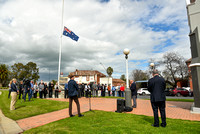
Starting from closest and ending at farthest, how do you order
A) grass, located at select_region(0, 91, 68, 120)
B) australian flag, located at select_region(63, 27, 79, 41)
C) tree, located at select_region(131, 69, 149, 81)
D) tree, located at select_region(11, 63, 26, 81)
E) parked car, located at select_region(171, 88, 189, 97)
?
grass, located at select_region(0, 91, 68, 120), australian flag, located at select_region(63, 27, 79, 41), parked car, located at select_region(171, 88, 189, 97), tree, located at select_region(11, 63, 26, 81), tree, located at select_region(131, 69, 149, 81)

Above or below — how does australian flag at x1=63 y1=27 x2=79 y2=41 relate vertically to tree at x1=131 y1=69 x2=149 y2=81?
above

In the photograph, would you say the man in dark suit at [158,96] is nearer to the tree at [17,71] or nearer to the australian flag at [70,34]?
A: the australian flag at [70,34]

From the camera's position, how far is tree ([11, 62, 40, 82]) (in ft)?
179

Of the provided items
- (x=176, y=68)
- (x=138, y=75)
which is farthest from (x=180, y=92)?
(x=138, y=75)

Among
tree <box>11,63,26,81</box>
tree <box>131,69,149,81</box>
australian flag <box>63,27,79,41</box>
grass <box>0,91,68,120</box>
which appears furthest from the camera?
tree <box>131,69,149,81</box>

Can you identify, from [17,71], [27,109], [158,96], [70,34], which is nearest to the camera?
[158,96]

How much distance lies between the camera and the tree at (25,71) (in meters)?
54.6

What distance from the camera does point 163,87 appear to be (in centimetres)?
468

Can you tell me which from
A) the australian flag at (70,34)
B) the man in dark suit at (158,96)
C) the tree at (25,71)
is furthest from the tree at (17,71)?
the man in dark suit at (158,96)

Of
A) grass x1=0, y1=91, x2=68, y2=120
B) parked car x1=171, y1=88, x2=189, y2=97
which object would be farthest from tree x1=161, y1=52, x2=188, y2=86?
grass x1=0, y1=91, x2=68, y2=120

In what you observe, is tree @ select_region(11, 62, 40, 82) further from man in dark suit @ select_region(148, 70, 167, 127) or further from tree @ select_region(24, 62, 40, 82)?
man in dark suit @ select_region(148, 70, 167, 127)

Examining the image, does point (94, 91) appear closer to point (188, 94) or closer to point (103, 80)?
point (188, 94)

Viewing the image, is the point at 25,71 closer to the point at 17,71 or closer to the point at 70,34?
the point at 17,71

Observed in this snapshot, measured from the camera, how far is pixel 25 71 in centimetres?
5722
